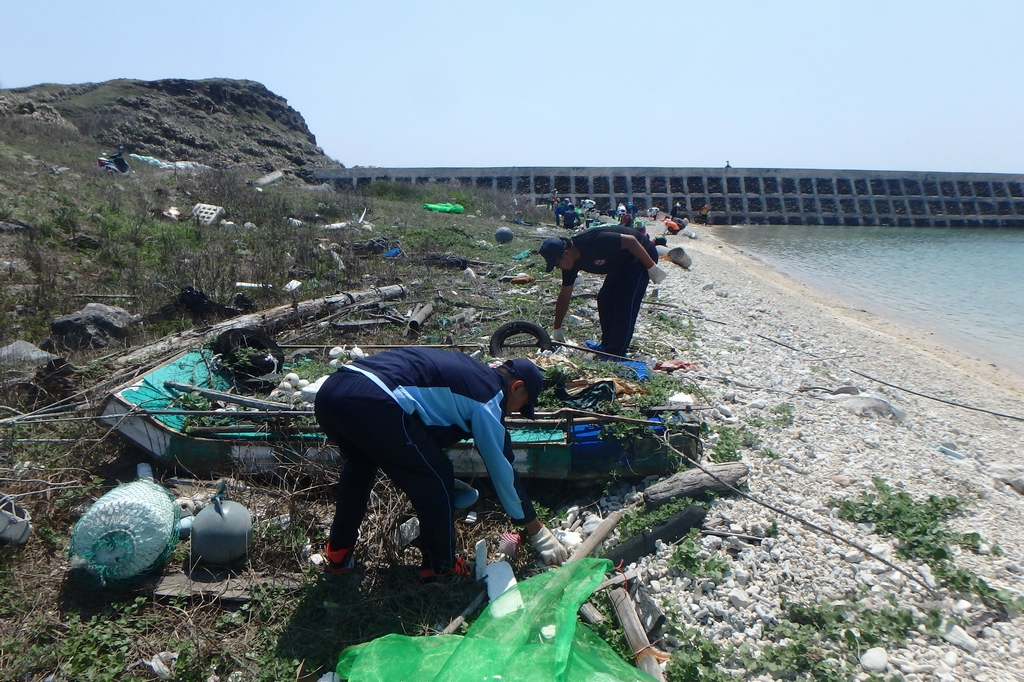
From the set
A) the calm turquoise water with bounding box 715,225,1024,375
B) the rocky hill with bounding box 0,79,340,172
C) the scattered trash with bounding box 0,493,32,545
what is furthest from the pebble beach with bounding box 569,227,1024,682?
the rocky hill with bounding box 0,79,340,172

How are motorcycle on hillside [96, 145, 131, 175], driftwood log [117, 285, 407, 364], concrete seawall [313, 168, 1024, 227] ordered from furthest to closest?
concrete seawall [313, 168, 1024, 227]
motorcycle on hillside [96, 145, 131, 175]
driftwood log [117, 285, 407, 364]

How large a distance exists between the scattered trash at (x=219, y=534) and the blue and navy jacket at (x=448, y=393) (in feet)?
3.91

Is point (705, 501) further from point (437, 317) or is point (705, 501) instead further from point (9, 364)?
point (9, 364)

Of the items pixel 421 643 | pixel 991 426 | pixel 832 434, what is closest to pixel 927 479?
pixel 832 434

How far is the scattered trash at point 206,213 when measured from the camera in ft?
39.8

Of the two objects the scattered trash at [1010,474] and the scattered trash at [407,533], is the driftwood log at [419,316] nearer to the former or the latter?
the scattered trash at [407,533]

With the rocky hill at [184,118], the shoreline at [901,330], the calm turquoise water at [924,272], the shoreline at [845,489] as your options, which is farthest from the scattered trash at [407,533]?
the rocky hill at [184,118]

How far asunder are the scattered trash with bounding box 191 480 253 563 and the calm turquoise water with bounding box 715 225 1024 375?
39.7 feet

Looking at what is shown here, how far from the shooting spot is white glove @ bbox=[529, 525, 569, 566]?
3207 mm

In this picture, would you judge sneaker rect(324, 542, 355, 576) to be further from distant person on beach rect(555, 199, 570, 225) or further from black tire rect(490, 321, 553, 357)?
distant person on beach rect(555, 199, 570, 225)

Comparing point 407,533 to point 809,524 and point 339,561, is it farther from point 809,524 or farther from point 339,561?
point 809,524

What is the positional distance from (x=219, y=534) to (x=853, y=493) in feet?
12.7

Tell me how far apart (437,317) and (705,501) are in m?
4.49

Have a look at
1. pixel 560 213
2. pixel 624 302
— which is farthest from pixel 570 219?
pixel 624 302
